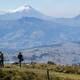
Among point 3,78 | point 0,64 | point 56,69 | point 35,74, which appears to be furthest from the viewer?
point 56,69

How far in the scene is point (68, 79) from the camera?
4588 centimetres

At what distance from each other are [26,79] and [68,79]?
4.63 meters

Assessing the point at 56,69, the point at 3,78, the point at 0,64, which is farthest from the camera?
the point at 56,69

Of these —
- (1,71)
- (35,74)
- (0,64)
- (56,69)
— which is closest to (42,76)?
(35,74)

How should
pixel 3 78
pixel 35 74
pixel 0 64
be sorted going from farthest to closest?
pixel 0 64 < pixel 35 74 < pixel 3 78

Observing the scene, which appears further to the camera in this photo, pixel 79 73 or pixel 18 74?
pixel 79 73

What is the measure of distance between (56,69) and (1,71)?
572 inches

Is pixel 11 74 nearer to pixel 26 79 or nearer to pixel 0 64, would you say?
pixel 26 79

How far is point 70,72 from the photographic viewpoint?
Answer: 5528cm

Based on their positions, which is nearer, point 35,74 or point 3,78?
point 3,78

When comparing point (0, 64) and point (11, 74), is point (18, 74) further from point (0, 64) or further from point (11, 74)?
point (0, 64)

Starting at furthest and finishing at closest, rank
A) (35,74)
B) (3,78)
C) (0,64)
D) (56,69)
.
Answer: (56,69) → (0,64) → (35,74) → (3,78)

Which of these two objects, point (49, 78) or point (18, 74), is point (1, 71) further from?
point (49, 78)

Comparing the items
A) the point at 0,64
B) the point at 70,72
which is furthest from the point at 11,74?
the point at 70,72
